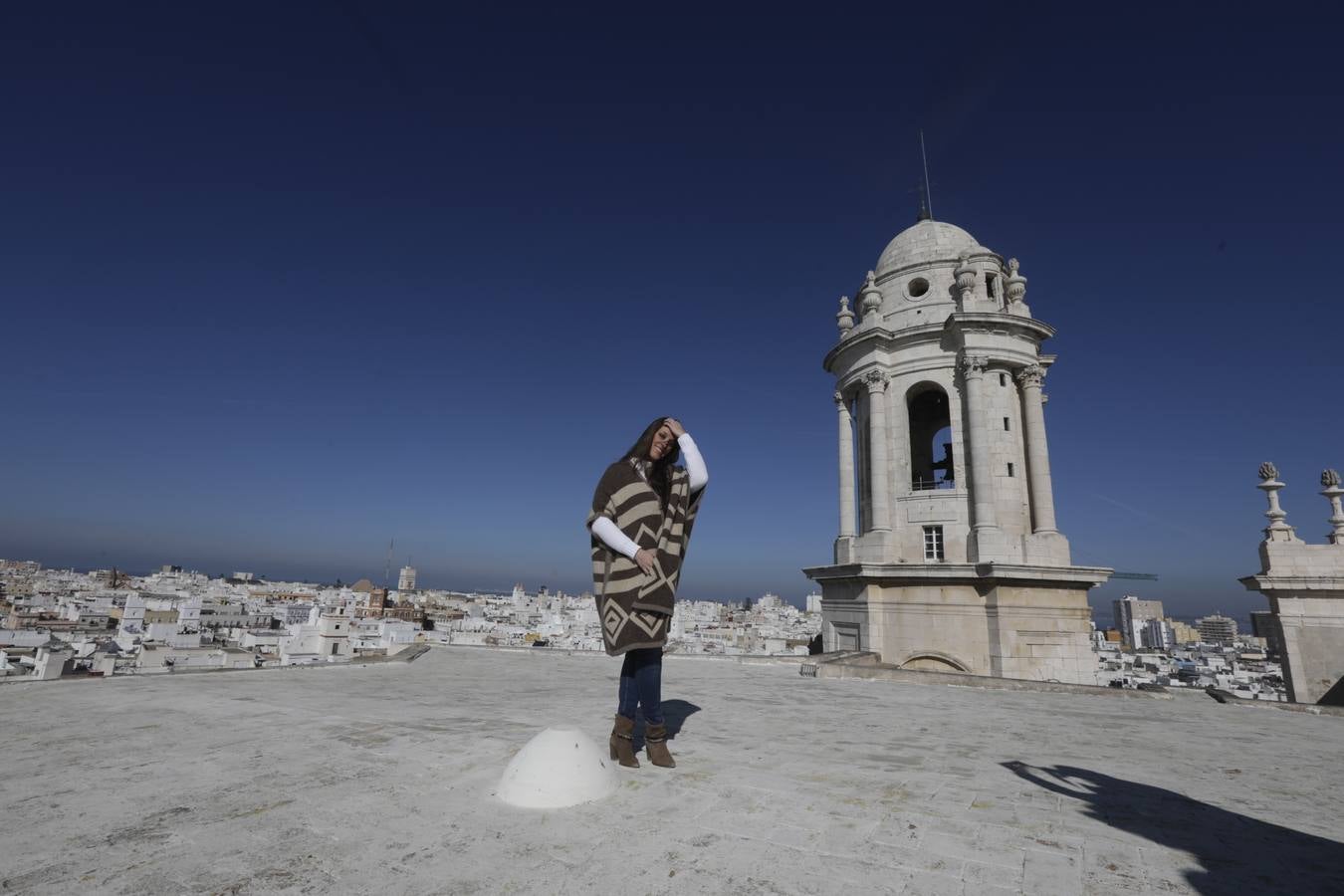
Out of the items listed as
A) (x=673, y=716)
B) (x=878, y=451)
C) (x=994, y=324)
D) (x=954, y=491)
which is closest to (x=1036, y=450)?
(x=954, y=491)

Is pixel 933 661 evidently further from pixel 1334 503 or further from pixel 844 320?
pixel 844 320

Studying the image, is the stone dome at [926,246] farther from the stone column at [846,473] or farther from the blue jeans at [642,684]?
the blue jeans at [642,684]

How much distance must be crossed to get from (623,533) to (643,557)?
0.76 feet

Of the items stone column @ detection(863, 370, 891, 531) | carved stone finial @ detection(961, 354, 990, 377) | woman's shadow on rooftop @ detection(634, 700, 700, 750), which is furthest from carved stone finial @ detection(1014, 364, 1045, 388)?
woman's shadow on rooftop @ detection(634, 700, 700, 750)

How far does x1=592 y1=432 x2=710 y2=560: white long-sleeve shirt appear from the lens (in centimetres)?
348

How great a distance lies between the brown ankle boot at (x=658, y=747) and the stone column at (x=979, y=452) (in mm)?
13119

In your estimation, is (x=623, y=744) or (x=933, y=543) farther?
(x=933, y=543)

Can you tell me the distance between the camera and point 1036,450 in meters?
15.4

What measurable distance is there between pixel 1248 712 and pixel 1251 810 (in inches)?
212

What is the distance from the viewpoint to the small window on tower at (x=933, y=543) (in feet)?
49.6

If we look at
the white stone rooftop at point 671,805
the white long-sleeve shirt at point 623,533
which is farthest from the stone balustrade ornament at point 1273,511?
the white long-sleeve shirt at point 623,533

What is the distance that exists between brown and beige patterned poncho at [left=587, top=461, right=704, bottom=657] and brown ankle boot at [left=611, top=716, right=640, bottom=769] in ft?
1.44

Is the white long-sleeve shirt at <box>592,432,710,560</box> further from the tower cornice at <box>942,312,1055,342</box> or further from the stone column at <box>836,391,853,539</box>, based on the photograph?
the tower cornice at <box>942,312,1055,342</box>

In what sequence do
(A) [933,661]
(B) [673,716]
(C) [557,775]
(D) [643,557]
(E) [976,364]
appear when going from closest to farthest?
(C) [557,775] < (D) [643,557] < (B) [673,716] < (A) [933,661] < (E) [976,364]
